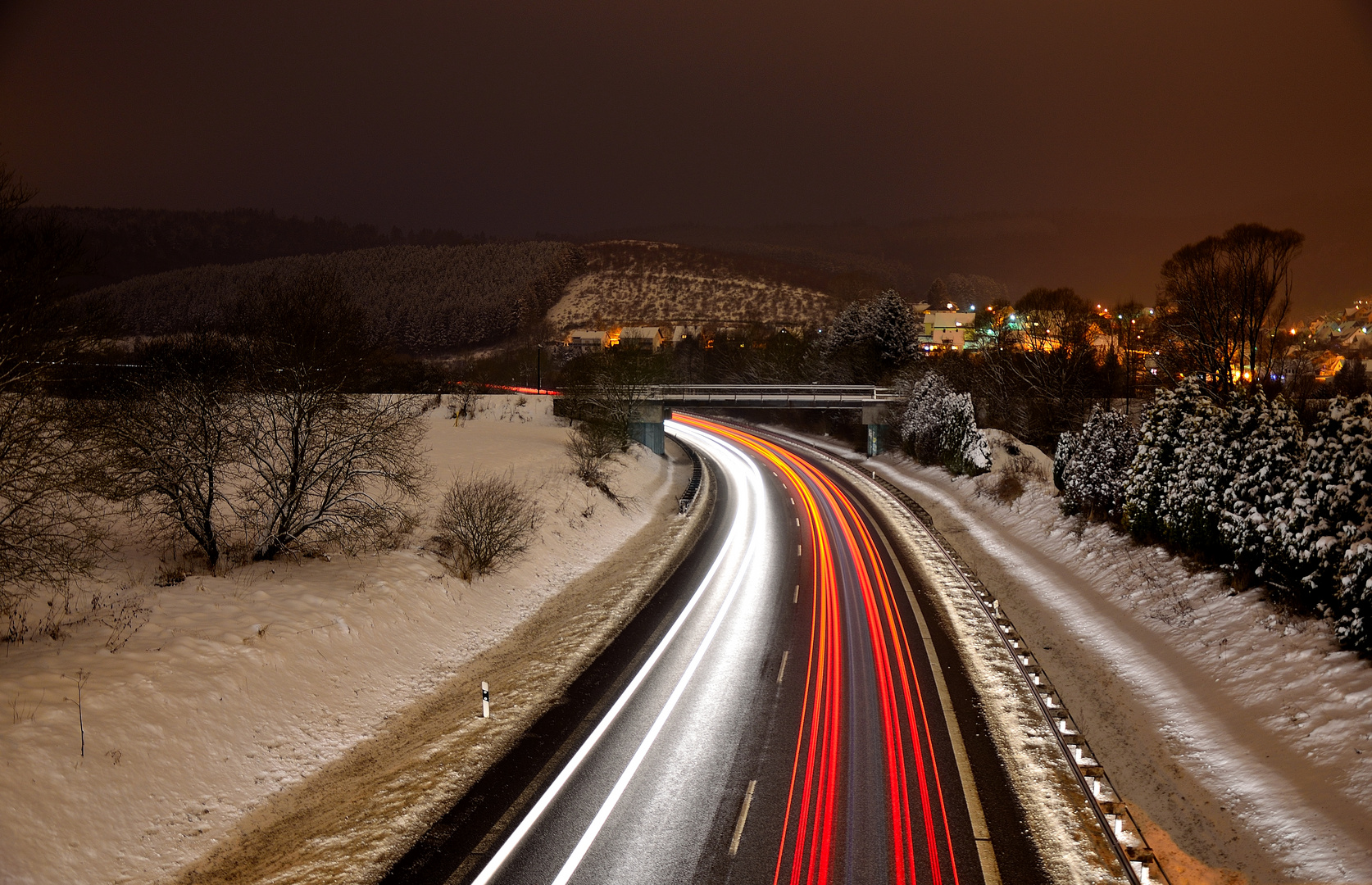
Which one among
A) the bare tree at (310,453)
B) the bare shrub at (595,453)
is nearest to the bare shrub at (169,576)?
the bare tree at (310,453)

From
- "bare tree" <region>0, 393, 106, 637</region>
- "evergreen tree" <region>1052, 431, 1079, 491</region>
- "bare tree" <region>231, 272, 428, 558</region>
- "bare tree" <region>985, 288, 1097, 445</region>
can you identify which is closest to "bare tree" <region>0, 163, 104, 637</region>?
"bare tree" <region>0, 393, 106, 637</region>

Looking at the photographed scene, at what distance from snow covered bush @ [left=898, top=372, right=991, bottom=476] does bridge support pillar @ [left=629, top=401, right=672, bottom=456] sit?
18.7 meters

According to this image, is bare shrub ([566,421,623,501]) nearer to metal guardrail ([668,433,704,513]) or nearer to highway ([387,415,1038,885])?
metal guardrail ([668,433,704,513])

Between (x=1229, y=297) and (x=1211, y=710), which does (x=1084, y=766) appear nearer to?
(x=1211, y=710)

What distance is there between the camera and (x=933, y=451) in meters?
49.1

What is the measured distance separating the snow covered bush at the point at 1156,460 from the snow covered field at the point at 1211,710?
985mm

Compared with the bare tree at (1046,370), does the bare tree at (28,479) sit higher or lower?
lower

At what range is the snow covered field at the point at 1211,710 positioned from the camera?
10805 millimetres

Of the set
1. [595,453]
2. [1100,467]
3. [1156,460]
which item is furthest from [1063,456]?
[595,453]

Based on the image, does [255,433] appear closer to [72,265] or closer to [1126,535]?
[72,265]

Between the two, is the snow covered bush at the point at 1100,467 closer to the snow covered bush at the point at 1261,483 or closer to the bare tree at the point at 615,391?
the snow covered bush at the point at 1261,483

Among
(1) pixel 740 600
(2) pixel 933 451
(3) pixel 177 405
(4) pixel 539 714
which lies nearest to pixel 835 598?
(1) pixel 740 600

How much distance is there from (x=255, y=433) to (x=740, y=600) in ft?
49.1

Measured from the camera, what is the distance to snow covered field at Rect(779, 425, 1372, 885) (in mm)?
10805
